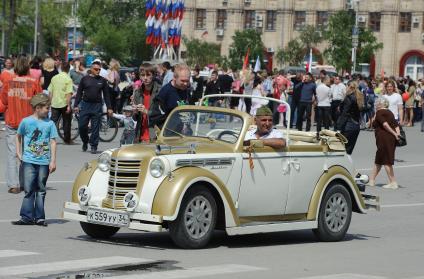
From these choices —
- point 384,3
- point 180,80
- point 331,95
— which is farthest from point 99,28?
point 180,80

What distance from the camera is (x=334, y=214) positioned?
14.4 metres

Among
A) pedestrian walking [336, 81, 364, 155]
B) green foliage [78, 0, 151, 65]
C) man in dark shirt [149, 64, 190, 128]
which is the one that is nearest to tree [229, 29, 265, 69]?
green foliage [78, 0, 151, 65]

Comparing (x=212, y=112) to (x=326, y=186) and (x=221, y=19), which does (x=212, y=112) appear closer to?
(x=326, y=186)

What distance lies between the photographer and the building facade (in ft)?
325

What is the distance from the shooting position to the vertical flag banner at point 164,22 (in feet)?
195

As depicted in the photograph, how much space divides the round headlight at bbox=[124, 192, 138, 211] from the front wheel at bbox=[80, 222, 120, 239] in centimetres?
96

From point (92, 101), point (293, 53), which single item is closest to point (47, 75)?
point (92, 101)

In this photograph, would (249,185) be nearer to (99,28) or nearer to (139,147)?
(139,147)

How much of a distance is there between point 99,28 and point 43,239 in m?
84.5

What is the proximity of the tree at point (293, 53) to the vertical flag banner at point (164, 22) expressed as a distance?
3605 centimetres

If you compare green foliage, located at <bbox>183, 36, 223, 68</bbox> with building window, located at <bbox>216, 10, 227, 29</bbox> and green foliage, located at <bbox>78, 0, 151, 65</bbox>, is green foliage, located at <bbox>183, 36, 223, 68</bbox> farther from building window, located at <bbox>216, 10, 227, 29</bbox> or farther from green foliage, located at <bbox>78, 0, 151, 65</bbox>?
building window, located at <bbox>216, 10, 227, 29</bbox>

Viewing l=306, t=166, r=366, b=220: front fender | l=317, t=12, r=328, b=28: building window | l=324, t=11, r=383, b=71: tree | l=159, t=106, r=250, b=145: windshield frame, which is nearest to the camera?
l=159, t=106, r=250, b=145: windshield frame

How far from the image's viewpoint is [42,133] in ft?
47.6

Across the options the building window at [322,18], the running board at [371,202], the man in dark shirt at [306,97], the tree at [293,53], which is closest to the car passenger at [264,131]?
the running board at [371,202]
